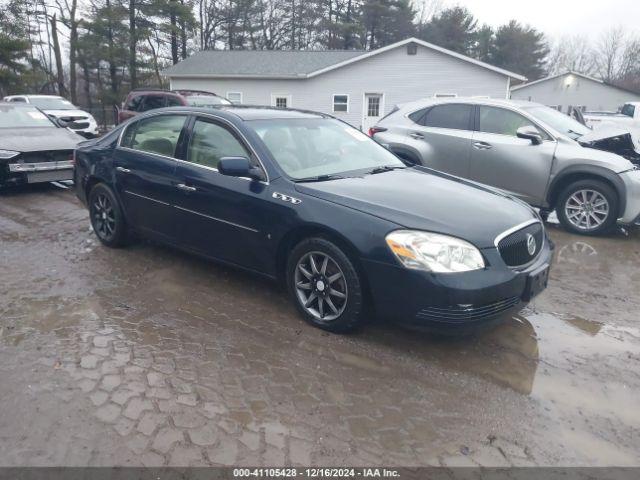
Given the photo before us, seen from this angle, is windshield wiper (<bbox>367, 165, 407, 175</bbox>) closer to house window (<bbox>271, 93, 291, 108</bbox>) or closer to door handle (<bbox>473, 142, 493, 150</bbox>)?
door handle (<bbox>473, 142, 493, 150</bbox>)

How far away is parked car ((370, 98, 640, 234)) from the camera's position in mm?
6547

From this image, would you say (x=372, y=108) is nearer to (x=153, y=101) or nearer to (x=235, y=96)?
(x=235, y=96)

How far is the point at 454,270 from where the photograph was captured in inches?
128

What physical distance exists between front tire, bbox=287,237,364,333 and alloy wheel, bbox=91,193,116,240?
2.66 metres

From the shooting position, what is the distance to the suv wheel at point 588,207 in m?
6.56

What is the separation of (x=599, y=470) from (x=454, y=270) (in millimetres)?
1301

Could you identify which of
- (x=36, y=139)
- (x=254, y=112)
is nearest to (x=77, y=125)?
(x=36, y=139)

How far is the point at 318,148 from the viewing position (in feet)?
15.0

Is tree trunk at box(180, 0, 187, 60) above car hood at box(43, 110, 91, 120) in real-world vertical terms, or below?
above

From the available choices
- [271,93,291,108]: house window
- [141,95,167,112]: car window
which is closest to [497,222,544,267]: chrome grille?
[141,95,167,112]: car window

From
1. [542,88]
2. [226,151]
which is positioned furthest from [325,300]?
[542,88]

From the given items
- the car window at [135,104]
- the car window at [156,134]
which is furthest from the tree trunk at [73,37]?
the car window at [156,134]

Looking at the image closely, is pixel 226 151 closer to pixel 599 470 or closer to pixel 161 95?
pixel 599 470

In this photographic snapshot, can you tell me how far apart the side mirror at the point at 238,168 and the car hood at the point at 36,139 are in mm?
5927
